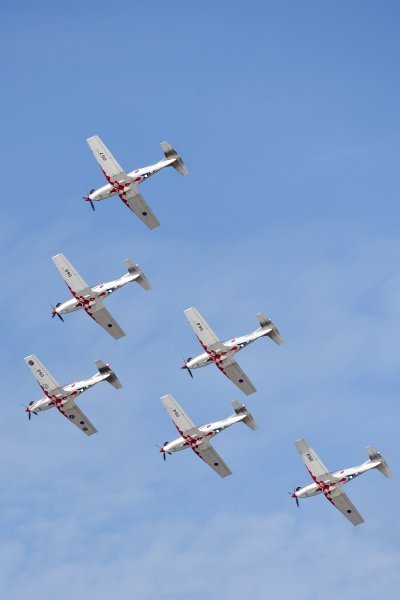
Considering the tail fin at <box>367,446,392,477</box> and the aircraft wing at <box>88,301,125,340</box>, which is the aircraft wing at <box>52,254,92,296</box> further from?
the tail fin at <box>367,446,392,477</box>

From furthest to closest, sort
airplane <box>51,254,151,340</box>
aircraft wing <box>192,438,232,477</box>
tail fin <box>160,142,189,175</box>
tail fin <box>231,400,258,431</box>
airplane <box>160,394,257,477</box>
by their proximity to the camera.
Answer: aircraft wing <box>192,438,232,477</box> < airplane <box>160,394,257,477</box> < tail fin <box>231,400,258,431</box> < airplane <box>51,254,151,340</box> < tail fin <box>160,142,189,175</box>

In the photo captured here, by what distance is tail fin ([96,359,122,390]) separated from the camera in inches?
6713

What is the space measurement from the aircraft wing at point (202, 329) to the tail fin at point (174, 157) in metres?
15.9

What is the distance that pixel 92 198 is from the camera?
16588 centimetres

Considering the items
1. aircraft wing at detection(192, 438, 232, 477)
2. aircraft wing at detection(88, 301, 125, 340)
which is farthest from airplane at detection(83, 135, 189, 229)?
aircraft wing at detection(192, 438, 232, 477)

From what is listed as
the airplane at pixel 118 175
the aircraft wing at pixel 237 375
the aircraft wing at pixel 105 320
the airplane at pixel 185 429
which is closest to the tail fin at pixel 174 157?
the airplane at pixel 118 175

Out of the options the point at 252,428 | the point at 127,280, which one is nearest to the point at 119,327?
the point at 127,280

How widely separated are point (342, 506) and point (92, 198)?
44732 mm

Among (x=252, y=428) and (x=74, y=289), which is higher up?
(x=74, y=289)

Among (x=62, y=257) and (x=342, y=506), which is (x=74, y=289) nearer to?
(x=62, y=257)

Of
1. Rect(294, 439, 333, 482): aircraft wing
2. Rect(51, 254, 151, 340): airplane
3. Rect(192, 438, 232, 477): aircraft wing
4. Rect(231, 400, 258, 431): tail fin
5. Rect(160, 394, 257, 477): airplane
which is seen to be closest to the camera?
Rect(51, 254, 151, 340): airplane

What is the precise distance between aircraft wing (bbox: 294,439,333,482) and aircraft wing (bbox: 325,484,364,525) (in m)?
1.96

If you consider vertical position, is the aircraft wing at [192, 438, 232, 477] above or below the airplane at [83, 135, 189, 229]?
below

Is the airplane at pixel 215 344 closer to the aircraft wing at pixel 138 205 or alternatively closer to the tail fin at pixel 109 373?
the tail fin at pixel 109 373
